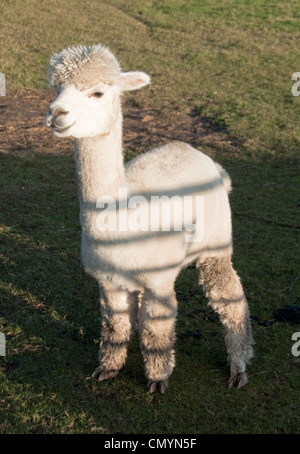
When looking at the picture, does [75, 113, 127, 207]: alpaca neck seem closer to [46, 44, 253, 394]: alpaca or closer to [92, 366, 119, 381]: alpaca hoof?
[46, 44, 253, 394]: alpaca

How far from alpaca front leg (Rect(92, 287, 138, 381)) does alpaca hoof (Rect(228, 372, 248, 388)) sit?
719 mm

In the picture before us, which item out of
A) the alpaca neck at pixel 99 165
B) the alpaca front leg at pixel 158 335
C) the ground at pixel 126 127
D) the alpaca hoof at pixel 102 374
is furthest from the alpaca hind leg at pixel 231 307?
the ground at pixel 126 127

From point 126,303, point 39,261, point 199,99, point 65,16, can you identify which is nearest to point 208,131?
point 199,99

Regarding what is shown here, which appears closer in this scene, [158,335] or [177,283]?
[158,335]

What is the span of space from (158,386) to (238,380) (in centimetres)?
55

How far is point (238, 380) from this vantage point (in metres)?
3.88

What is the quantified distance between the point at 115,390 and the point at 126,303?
1.83 ft

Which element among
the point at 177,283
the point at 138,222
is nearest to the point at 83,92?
the point at 138,222

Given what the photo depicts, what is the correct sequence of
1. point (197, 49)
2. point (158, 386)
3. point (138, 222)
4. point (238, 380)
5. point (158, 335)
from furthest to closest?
Result: point (197, 49) < point (238, 380) < point (158, 386) < point (158, 335) < point (138, 222)

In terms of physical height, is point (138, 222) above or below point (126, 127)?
above

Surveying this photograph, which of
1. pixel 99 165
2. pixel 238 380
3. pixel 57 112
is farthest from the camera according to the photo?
pixel 238 380

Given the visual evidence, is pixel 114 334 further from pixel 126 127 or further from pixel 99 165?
pixel 126 127

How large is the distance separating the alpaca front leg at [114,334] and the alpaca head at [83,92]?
3.69 feet

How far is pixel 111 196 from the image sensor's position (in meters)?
3.29
